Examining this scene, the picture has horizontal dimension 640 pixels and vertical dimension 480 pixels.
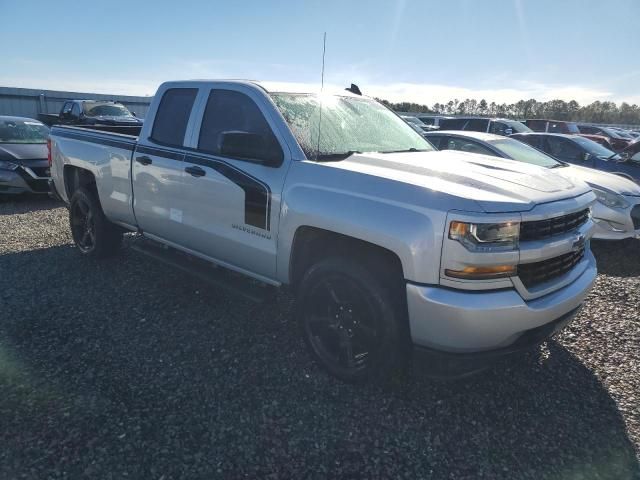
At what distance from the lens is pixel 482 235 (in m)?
2.50

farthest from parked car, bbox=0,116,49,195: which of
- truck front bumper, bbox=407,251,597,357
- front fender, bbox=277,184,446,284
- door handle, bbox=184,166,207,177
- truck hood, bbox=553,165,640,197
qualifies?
truck hood, bbox=553,165,640,197

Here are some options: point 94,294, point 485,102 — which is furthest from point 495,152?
point 485,102

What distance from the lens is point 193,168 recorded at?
3.88 m

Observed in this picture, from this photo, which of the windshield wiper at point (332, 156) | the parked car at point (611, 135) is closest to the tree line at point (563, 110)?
the parked car at point (611, 135)

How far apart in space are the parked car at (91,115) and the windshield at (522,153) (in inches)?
447

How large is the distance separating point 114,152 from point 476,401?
160 inches

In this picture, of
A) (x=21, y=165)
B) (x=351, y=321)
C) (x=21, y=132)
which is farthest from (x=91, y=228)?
(x=21, y=132)

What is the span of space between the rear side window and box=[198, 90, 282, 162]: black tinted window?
0.91ft

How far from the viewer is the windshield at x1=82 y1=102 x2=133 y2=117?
49.7 feet

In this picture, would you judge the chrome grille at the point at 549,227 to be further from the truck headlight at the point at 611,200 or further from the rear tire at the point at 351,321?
the truck headlight at the point at 611,200

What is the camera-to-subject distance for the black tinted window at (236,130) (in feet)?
10.7

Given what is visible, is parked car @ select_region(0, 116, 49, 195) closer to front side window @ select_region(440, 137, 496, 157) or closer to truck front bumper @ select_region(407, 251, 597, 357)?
front side window @ select_region(440, 137, 496, 157)

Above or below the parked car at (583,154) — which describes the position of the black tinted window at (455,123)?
above

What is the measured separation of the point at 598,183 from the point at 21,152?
383 inches
